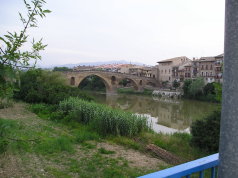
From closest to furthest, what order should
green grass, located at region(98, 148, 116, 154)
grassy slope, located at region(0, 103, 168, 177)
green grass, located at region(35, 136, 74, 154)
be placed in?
grassy slope, located at region(0, 103, 168, 177) → green grass, located at region(35, 136, 74, 154) → green grass, located at region(98, 148, 116, 154)

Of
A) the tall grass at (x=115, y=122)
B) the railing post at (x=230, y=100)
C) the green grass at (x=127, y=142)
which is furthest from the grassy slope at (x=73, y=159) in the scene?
the railing post at (x=230, y=100)

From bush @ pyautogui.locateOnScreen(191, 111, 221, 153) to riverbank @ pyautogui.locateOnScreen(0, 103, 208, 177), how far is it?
0.82 ft

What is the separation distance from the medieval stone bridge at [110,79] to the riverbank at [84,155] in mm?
28568

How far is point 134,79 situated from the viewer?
44.1 metres

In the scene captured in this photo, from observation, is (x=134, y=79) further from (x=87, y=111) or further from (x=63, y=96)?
(x=87, y=111)

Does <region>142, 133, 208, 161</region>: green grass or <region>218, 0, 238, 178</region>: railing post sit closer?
<region>218, 0, 238, 178</region>: railing post

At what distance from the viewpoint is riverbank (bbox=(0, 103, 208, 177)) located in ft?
13.6

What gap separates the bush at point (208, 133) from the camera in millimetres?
5945

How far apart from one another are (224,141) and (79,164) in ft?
13.3

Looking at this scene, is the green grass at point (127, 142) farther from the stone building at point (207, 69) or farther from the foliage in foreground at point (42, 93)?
the stone building at point (207, 69)

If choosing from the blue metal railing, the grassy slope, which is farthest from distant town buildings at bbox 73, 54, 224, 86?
the blue metal railing

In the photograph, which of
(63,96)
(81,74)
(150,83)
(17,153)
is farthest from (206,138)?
(150,83)

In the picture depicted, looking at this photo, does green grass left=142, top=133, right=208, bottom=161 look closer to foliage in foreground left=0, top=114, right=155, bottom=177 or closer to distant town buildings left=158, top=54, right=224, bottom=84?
foliage in foreground left=0, top=114, right=155, bottom=177

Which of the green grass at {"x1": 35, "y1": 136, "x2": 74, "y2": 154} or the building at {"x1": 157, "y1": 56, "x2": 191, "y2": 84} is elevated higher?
the building at {"x1": 157, "y1": 56, "x2": 191, "y2": 84}
